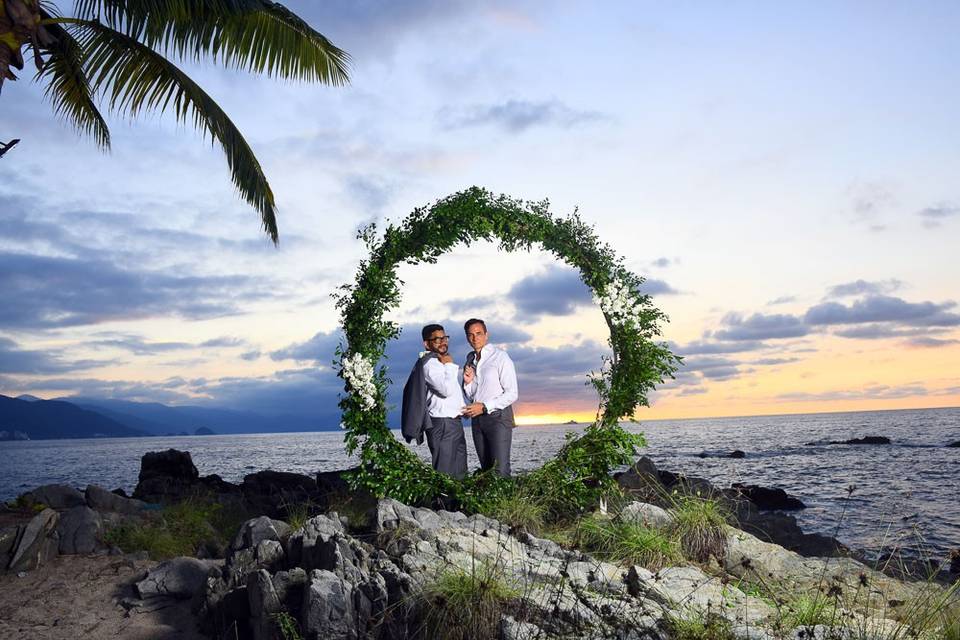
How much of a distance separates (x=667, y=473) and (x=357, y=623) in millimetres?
15821

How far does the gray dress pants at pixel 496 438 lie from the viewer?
1105 centimetres

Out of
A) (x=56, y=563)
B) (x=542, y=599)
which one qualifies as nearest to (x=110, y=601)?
(x=56, y=563)

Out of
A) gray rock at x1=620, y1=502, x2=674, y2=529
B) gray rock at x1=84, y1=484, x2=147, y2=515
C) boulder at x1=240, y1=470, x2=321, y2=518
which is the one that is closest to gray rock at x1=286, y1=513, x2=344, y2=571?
gray rock at x1=620, y1=502, x2=674, y2=529

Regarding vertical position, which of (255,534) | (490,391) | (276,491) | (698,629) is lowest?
(276,491)

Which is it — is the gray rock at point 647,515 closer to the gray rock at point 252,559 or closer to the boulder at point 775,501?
the gray rock at point 252,559

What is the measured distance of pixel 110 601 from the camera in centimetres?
859

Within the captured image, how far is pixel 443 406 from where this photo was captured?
10.9 m

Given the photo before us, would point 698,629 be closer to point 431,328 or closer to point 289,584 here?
point 289,584

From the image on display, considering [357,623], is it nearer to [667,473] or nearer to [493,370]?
[493,370]

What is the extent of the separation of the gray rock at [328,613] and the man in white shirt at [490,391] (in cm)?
485

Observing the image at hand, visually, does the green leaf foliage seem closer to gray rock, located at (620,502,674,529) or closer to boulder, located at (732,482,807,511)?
gray rock, located at (620,502,674,529)

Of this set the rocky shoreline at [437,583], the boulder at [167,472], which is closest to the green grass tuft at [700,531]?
the rocky shoreline at [437,583]

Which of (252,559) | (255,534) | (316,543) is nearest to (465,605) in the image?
(316,543)

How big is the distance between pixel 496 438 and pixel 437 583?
4905 millimetres
